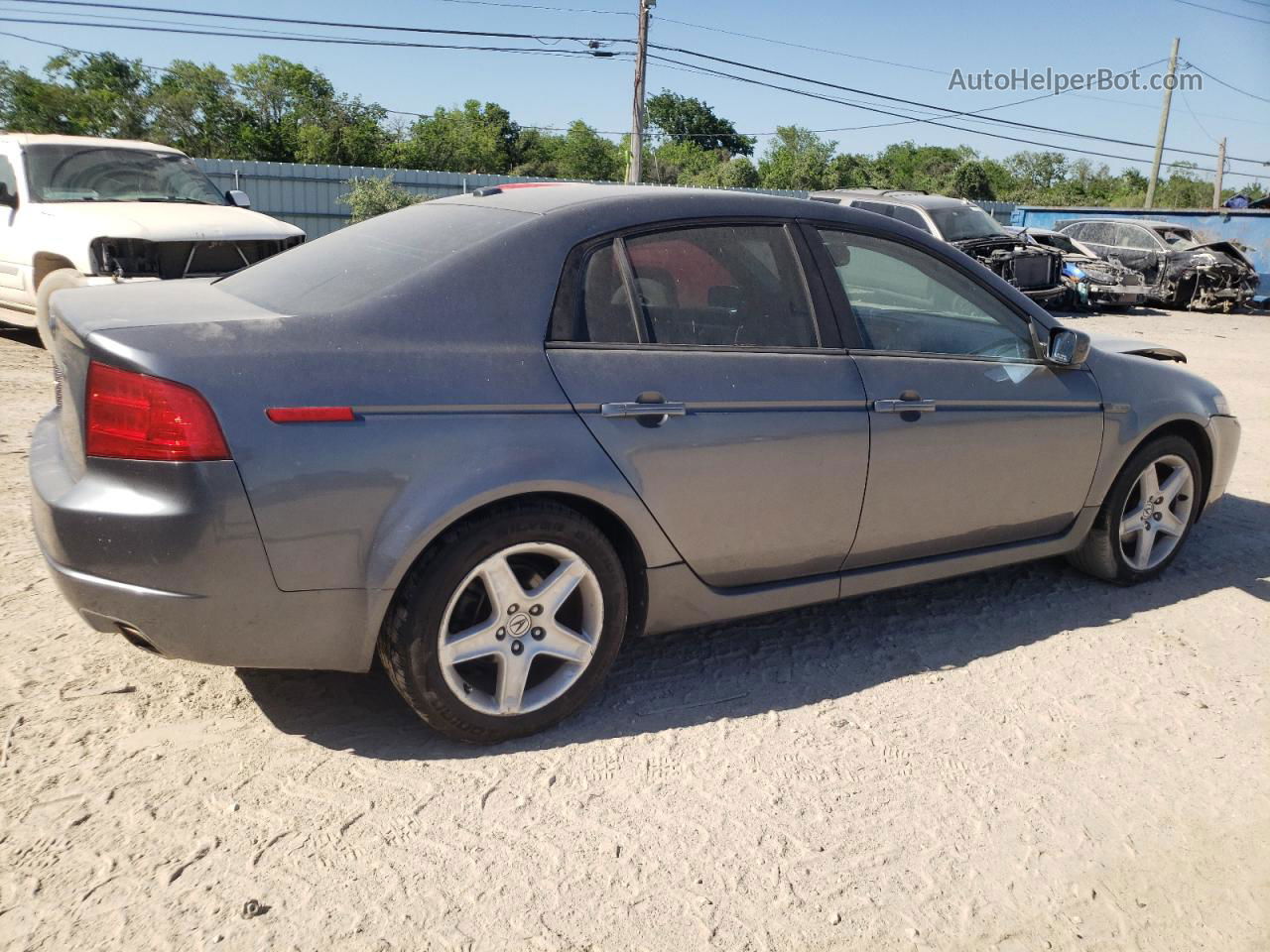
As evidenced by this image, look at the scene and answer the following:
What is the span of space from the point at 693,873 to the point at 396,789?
85cm

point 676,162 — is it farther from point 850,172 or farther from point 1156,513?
point 1156,513

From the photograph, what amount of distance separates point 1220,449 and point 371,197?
19.3 meters

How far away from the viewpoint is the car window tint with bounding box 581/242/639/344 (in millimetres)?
3160

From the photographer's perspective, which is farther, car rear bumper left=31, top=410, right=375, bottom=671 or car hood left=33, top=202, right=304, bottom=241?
car hood left=33, top=202, right=304, bottom=241

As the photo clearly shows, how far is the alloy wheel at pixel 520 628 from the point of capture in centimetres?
296

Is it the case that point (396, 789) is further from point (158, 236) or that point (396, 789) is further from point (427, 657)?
point (158, 236)

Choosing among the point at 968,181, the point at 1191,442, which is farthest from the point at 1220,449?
the point at 968,181

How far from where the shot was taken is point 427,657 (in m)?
2.89

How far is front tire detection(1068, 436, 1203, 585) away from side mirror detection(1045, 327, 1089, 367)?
2.05ft

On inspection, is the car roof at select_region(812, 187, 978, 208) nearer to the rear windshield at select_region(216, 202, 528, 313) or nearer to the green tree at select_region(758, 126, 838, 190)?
the rear windshield at select_region(216, 202, 528, 313)

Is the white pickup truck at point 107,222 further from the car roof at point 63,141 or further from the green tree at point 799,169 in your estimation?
the green tree at point 799,169

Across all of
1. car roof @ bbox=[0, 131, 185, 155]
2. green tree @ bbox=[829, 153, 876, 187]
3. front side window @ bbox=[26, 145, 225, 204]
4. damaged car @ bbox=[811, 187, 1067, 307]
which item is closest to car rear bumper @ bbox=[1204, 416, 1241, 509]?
front side window @ bbox=[26, 145, 225, 204]

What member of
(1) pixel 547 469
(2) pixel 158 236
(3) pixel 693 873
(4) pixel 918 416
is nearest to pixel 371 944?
(3) pixel 693 873

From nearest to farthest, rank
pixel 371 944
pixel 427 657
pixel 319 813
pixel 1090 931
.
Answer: pixel 371 944, pixel 1090 931, pixel 319 813, pixel 427 657
